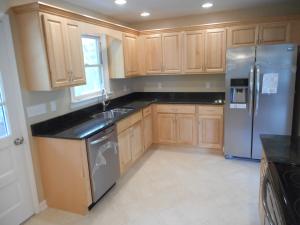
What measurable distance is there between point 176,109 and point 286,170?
9.29 feet

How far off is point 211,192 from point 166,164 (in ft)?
3.31

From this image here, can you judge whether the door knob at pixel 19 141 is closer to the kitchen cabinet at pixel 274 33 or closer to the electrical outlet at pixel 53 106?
the electrical outlet at pixel 53 106

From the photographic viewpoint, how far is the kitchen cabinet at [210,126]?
398cm

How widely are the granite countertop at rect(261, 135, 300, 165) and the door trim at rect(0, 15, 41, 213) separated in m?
2.39

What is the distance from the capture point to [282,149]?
1.80m

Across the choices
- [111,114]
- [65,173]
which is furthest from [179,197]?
[111,114]

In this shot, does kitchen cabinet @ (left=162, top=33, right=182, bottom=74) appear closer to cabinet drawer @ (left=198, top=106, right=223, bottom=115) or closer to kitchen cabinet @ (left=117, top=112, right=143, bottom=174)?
cabinet drawer @ (left=198, top=106, right=223, bottom=115)

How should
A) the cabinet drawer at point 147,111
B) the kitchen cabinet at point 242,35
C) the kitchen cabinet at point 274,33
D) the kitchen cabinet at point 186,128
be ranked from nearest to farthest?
1. the kitchen cabinet at point 274,33
2. the kitchen cabinet at point 242,35
3. the cabinet drawer at point 147,111
4. the kitchen cabinet at point 186,128

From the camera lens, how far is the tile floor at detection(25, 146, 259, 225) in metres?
2.41

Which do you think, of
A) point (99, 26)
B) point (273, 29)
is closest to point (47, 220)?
point (99, 26)

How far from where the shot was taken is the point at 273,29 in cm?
362

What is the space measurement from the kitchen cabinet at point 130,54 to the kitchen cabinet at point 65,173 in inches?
75.8

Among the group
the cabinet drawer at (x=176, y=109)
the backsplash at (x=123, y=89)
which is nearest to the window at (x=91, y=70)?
the backsplash at (x=123, y=89)

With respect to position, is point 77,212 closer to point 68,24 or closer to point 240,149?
point 68,24
